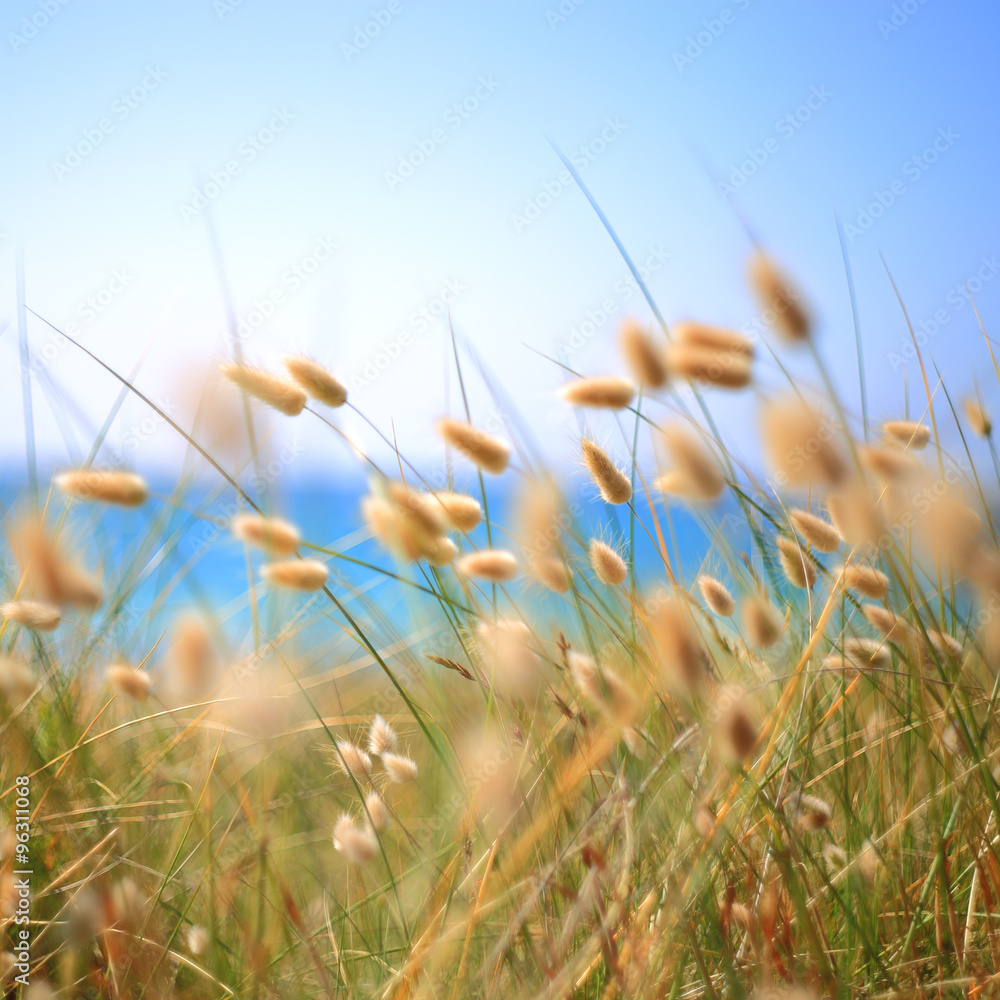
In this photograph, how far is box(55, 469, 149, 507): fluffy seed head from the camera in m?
1.03

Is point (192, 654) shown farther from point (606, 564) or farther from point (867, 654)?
point (867, 654)

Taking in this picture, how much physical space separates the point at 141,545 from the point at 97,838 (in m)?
0.50

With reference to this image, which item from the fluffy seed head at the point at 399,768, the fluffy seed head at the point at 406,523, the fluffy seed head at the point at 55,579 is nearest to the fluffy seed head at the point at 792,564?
the fluffy seed head at the point at 406,523

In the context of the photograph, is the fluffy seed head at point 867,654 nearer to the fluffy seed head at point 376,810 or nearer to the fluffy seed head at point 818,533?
the fluffy seed head at point 818,533

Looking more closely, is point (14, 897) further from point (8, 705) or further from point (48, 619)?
point (48, 619)

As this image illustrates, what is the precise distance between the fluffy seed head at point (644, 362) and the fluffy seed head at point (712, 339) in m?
0.04

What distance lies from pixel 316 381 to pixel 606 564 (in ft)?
1.74

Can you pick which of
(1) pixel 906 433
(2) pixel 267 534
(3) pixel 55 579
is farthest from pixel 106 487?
(1) pixel 906 433

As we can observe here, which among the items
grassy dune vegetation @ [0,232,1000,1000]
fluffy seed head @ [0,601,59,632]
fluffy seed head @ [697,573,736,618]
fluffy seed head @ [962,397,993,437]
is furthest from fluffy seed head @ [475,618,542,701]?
fluffy seed head @ [962,397,993,437]

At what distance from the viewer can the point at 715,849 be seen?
80 centimetres

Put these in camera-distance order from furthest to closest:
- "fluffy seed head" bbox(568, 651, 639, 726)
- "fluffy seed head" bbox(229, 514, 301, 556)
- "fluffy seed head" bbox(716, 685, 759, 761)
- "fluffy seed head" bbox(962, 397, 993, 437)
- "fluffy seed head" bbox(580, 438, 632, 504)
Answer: "fluffy seed head" bbox(962, 397, 993, 437) < "fluffy seed head" bbox(580, 438, 632, 504) < "fluffy seed head" bbox(229, 514, 301, 556) < "fluffy seed head" bbox(568, 651, 639, 726) < "fluffy seed head" bbox(716, 685, 759, 761)

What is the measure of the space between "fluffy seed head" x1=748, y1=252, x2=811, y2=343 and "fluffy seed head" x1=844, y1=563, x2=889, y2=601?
13.9 inches

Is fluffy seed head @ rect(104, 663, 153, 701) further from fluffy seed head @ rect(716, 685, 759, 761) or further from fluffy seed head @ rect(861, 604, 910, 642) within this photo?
fluffy seed head @ rect(861, 604, 910, 642)

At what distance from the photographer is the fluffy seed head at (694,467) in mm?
1025
